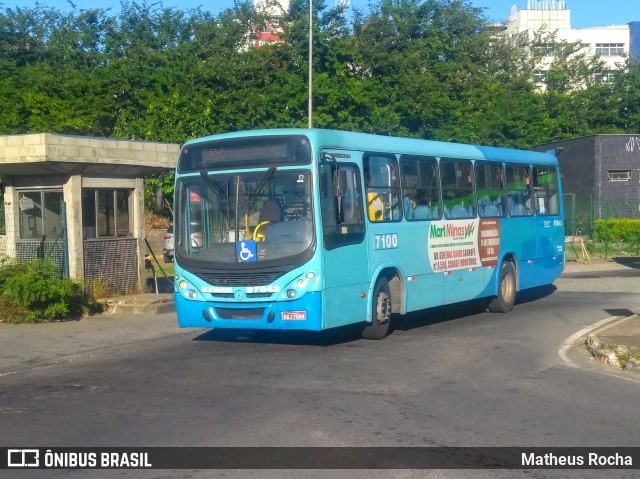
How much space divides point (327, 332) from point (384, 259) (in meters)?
1.94

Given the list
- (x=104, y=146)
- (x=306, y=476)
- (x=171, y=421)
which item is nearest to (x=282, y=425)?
(x=171, y=421)

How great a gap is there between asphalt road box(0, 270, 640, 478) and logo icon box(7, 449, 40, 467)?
0.77 feet

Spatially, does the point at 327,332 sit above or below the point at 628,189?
below

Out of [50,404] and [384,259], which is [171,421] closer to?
[50,404]

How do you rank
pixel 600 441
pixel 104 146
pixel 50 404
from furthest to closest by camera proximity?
pixel 104 146 < pixel 50 404 < pixel 600 441

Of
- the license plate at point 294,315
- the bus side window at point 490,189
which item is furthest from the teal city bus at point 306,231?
the bus side window at point 490,189

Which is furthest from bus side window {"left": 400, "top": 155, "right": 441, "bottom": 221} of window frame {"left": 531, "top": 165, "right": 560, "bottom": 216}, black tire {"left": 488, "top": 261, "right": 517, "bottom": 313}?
window frame {"left": 531, "top": 165, "right": 560, "bottom": 216}

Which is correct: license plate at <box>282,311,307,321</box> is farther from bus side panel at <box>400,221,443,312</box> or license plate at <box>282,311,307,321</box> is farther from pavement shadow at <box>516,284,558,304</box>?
pavement shadow at <box>516,284,558,304</box>

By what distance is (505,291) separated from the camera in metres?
17.8

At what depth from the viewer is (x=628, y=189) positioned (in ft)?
140

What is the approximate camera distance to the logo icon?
7.00 m

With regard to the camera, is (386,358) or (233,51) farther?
(233,51)

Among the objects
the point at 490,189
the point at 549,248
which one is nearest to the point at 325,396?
the point at 490,189

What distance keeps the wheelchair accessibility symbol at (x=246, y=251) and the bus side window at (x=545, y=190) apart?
9.09 metres
